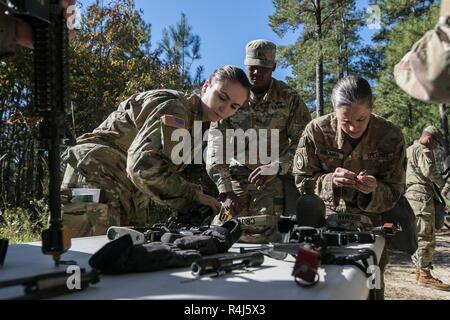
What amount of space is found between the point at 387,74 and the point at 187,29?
927cm

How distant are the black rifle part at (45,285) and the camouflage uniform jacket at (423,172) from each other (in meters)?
6.00

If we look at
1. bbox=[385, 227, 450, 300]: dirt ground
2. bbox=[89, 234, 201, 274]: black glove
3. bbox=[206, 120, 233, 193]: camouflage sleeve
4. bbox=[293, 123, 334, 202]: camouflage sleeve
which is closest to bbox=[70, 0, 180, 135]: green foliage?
bbox=[206, 120, 233, 193]: camouflage sleeve

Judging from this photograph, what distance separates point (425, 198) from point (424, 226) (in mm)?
424

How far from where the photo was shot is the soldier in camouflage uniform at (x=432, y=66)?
1.22m

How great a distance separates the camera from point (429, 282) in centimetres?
568

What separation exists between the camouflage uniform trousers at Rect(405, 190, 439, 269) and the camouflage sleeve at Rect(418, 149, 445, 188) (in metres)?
0.23

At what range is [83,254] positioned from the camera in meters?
1.49

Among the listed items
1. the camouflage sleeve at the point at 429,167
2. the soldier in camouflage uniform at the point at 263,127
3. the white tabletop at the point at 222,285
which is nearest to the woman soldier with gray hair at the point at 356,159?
the soldier in camouflage uniform at the point at 263,127

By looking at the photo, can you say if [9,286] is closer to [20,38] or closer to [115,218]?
[20,38]

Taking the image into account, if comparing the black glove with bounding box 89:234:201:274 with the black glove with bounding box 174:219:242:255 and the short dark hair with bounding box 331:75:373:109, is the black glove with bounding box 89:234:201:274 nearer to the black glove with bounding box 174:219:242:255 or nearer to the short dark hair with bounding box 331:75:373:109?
Answer: the black glove with bounding box 174:219:242:255

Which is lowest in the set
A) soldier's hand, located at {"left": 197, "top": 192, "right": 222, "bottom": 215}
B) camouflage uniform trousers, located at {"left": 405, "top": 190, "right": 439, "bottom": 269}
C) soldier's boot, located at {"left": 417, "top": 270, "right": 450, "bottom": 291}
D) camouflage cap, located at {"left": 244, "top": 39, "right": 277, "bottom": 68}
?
soldier's boot, located at {"left": 417, "top": 270, "right": 450, "bottom": 291}

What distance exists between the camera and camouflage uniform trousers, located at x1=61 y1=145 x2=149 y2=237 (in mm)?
2285

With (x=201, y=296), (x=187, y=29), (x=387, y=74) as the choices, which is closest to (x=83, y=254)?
(x=201, y=296)

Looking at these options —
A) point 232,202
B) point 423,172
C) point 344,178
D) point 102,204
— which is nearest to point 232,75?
point 344,178
